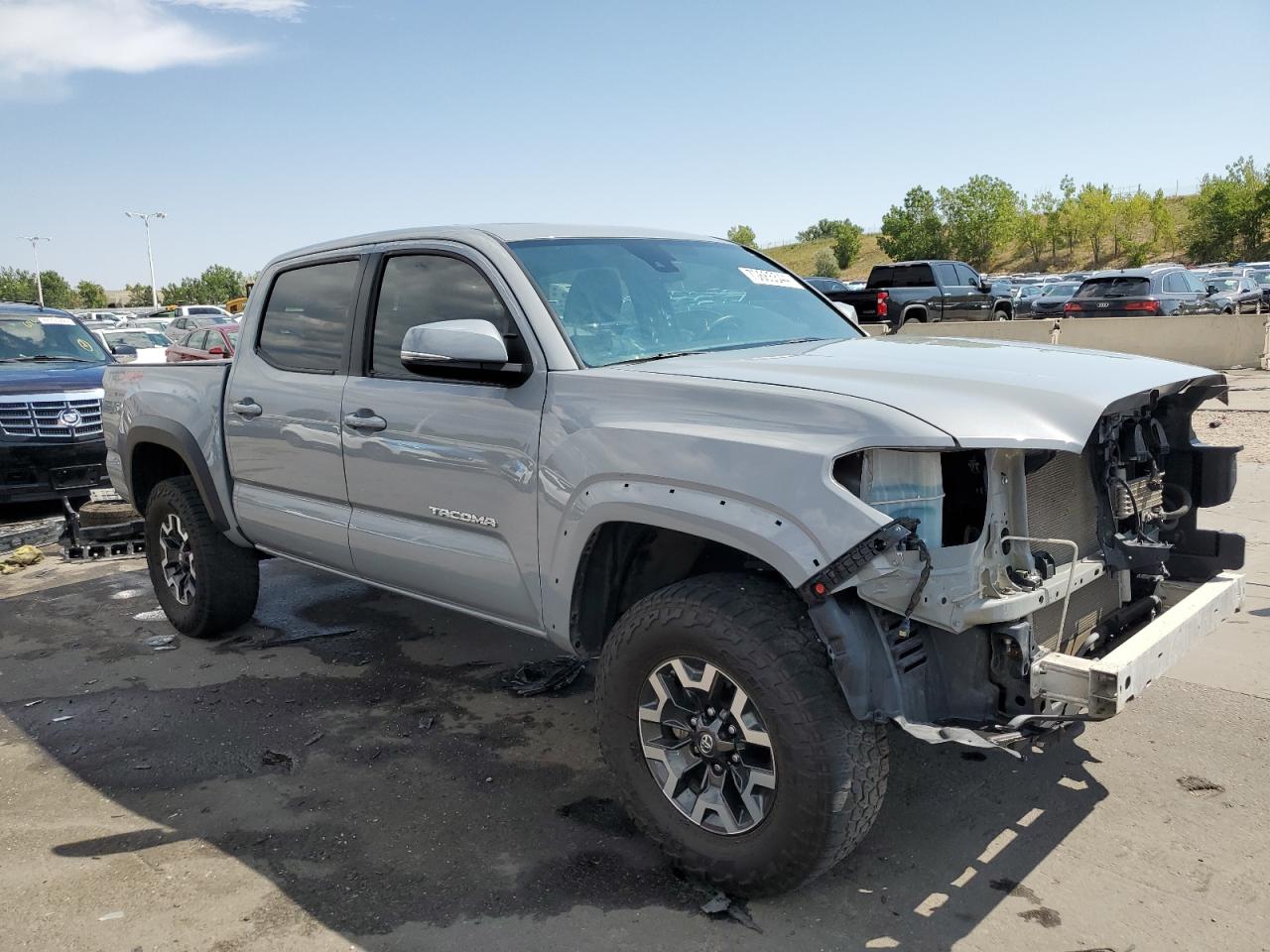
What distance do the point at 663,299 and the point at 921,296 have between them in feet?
67.3

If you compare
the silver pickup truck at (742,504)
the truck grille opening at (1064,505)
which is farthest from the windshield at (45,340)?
the truck grille opening at (1064,505)

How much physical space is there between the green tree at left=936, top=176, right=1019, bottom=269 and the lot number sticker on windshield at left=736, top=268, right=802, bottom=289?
81166 millimetres

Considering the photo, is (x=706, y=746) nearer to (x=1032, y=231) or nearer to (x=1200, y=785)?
(x=1200, y=785)

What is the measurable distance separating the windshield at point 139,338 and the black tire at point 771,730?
2376 cm

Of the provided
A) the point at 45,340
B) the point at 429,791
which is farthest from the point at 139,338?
the point at 429,791

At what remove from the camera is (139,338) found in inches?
980

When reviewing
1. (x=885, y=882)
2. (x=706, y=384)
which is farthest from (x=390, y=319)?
(x=885, y=882)

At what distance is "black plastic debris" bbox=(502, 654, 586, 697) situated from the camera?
462 centimetres

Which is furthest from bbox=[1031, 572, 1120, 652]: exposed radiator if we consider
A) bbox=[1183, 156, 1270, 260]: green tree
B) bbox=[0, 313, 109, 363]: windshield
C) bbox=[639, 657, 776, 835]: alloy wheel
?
bbox=[1183, 156, 1270, 260]: green tree

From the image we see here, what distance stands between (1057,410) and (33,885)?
11.0ft

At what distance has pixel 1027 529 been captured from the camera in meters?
2.71

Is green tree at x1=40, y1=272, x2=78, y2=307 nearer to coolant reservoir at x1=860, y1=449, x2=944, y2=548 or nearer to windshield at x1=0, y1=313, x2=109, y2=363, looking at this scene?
windshield at x1=0, y1=313, x2=109, y2=363

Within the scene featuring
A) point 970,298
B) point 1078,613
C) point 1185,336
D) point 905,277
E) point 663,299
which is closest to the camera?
point 1078,613

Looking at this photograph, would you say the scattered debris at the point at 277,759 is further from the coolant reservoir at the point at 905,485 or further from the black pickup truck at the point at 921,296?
the black pickup truck at the point at 921,296
